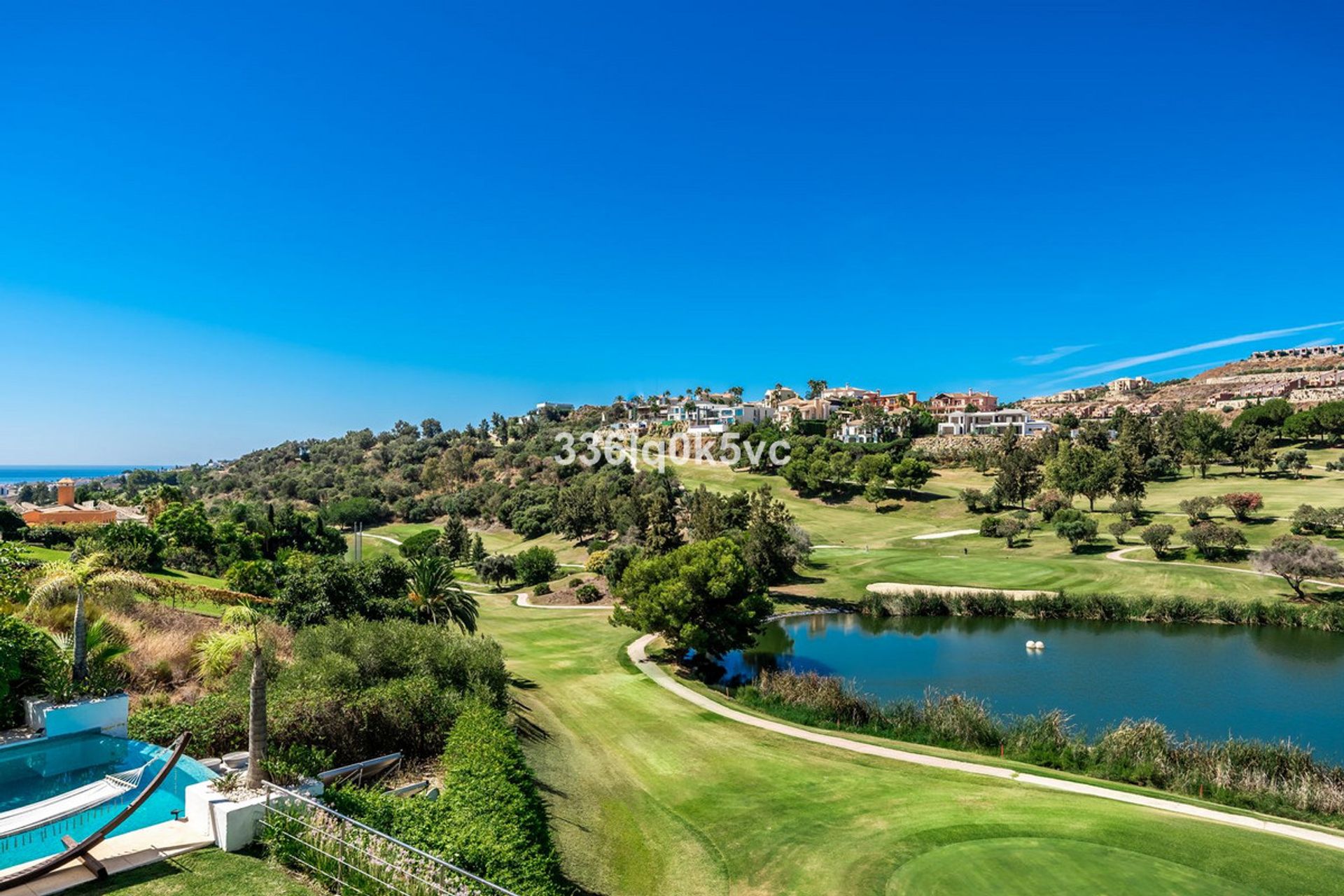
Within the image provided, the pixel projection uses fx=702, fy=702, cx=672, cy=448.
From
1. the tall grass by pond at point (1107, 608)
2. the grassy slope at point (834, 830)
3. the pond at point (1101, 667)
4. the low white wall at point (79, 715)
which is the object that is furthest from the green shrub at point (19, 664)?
the tall grass by pond at point (1107, 608)

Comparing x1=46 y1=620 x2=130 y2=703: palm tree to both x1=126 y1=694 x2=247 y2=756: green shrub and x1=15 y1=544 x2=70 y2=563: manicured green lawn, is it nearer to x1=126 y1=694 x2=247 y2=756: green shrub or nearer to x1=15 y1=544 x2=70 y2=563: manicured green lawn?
x1=126 y1=694 x2=247 y2=756: green shrub

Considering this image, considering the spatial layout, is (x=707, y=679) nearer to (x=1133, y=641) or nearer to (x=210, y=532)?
(x=1133, y=641)

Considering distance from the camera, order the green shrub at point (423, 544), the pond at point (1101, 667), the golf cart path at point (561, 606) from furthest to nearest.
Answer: the green shrub at point (423, 544), the golf cart path at point (561, 606), the pond at point (1101, 667)

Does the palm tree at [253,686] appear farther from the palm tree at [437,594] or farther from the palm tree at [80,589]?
the palm tree at [437,594]

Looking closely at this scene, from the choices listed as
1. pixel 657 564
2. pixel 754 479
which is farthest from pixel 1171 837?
pixel 754 479

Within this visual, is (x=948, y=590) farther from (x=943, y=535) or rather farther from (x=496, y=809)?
(x=496, y=809)

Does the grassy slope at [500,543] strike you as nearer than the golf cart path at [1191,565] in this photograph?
No

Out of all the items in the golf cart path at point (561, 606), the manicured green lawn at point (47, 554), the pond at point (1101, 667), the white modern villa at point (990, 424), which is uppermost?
the white modern villa at point (990, 424)

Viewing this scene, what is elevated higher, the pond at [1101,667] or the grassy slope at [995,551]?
the grassy slope at [995,551]
